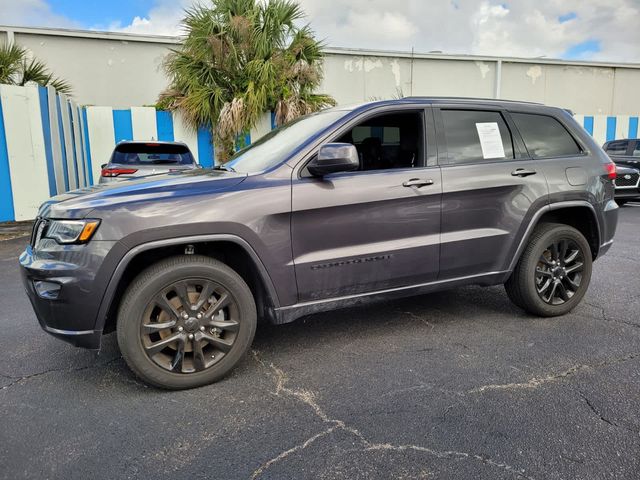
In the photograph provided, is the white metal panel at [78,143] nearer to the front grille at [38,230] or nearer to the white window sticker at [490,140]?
the front grille at [38,230]

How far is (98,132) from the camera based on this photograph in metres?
11.7

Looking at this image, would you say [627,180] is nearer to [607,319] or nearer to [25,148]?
[607,319]

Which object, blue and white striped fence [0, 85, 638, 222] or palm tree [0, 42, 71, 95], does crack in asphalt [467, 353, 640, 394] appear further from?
palm tree [0, 42, 71, 95]

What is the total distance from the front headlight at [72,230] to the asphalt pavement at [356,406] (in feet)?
3.13

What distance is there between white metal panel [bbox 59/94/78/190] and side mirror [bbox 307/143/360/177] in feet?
28.8

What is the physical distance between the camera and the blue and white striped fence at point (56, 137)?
8.46 m

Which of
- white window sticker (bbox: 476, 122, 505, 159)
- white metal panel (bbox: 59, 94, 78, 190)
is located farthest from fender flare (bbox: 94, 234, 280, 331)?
white metal panel (bbox: 59, 94, 78, 190)

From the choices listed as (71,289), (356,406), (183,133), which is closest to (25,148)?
(183,133)

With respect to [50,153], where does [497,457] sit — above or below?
below

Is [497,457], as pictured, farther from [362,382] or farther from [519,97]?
[519,97]

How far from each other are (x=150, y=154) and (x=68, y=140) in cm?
361

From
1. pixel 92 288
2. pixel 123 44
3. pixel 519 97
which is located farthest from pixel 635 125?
pixel 92 288

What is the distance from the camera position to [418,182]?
3369 mm

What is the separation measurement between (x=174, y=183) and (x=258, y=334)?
144 centimetres
